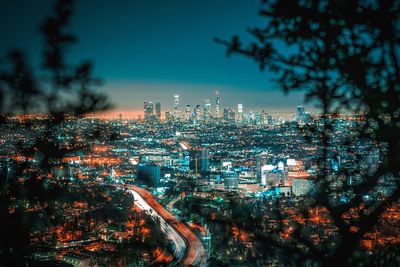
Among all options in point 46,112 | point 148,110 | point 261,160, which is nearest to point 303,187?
point 46,112

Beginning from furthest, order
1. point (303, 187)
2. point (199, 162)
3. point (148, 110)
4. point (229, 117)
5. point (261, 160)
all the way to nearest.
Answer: point (148, 110)
point (229, 117)
point (199, 162)
point (261, 160)
point (303, 187)

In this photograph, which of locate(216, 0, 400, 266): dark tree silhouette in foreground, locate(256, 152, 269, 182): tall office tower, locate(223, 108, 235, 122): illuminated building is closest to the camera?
locate(216, 0, 400, 266): dark tree silhouette in foreground

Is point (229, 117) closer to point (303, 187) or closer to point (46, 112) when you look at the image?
point (303, 187)

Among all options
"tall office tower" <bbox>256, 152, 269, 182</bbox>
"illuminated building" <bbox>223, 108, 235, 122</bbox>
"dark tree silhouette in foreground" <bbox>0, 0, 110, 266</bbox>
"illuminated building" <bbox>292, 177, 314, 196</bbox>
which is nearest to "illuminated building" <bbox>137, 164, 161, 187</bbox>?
"tall office tower" <bbox>256, 152, 269, 182</bbox>

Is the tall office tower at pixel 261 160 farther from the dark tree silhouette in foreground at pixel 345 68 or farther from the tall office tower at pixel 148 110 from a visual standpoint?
A: the tall office tower at pixel 148 110

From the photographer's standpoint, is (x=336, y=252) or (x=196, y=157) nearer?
(x=336, y=252)

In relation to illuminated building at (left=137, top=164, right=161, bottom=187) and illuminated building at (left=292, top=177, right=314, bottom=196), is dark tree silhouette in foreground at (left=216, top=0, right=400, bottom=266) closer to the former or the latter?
illuminated building at (left=292, top=177, right=314, bottom=196)

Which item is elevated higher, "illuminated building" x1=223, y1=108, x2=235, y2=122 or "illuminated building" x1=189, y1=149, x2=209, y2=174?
"illuminated building" x1=223, y1=108, x2=235, y2=122

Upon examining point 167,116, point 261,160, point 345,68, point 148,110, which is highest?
point 148,110

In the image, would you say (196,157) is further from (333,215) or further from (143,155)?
(333,215)

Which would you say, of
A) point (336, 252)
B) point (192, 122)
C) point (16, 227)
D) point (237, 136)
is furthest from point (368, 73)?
point (192, 122)

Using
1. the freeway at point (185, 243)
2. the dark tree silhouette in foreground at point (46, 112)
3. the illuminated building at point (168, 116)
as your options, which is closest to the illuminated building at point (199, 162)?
the freeway at point (185, 243)
